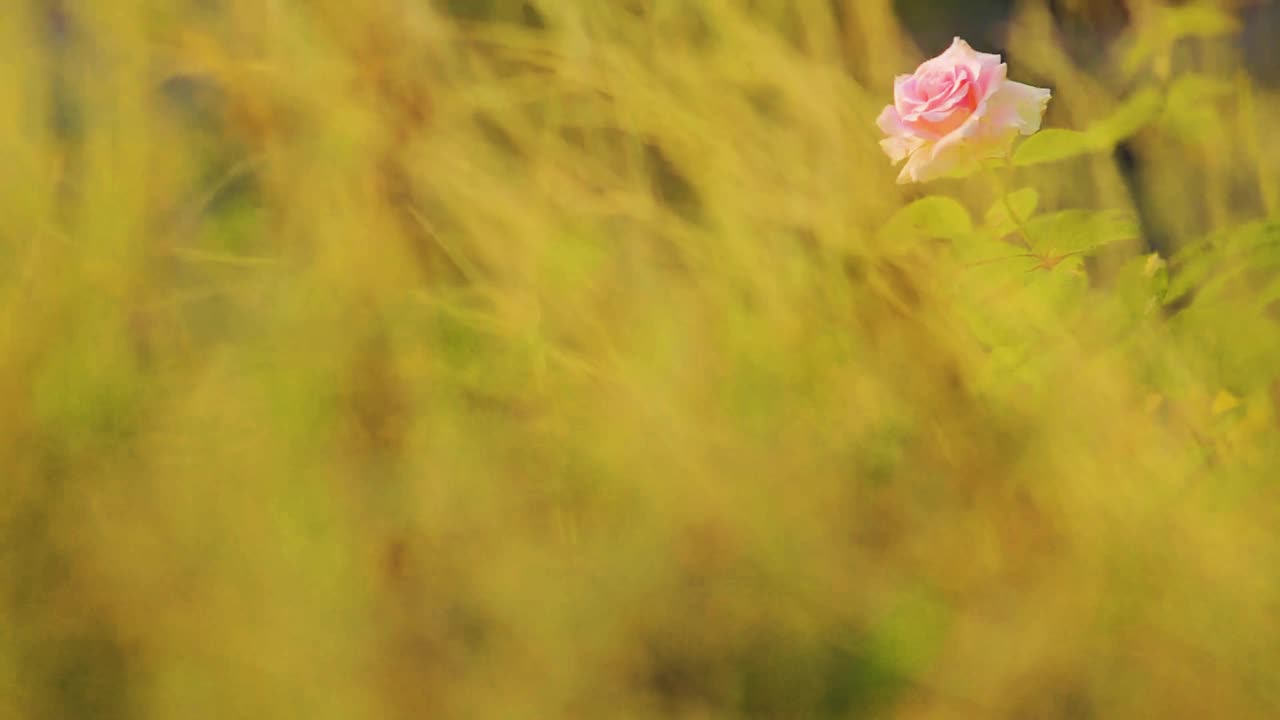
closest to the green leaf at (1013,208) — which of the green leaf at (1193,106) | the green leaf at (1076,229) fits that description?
the green leaf at (1076,229)

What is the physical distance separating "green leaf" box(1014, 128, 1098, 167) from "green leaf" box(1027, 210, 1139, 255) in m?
0.05

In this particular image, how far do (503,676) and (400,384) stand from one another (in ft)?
0.58

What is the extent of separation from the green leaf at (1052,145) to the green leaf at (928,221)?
2.4 inches

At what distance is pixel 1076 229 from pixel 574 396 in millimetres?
441

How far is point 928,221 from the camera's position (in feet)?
2.69

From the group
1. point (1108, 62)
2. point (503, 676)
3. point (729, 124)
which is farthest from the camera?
point (1108, 62)

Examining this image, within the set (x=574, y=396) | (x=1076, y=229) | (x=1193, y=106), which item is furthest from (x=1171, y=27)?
(x=574, y=396)

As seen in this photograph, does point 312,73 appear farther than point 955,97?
No

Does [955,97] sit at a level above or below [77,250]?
above

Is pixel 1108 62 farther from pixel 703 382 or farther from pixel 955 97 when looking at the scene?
pixel 703 382

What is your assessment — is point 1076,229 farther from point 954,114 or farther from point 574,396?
point 574,396

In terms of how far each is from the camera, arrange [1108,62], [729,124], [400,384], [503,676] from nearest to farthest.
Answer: [503,676] < [400,384] < [729,124] < [1108,62]

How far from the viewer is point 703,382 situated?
2.07 ft

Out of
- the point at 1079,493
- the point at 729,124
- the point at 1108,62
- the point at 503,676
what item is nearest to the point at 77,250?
the point at 503,676
